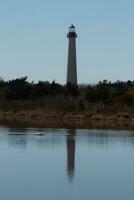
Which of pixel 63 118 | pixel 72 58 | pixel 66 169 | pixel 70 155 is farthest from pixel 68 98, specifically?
pixel 66 169

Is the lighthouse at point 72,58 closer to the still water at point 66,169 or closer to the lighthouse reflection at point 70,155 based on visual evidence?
the lighthouse reflection at point 70,155

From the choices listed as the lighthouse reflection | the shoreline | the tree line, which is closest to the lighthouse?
the tree line

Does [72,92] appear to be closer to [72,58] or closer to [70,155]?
[72,58]

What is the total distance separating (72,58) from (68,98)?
7.90 meters

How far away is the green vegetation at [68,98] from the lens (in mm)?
53000

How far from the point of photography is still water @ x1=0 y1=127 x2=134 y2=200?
13.7 m

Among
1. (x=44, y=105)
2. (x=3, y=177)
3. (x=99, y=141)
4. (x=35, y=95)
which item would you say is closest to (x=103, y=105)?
(x=44, y=105)

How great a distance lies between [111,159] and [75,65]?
45441mm

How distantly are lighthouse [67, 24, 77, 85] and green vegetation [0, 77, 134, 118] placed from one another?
2406mm

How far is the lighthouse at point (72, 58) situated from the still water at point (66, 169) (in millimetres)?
37235

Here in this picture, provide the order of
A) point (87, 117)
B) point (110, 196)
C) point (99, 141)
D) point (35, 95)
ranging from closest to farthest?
point (110, 196) → point (99, 141) → point (87, 117) → point (35, 95)

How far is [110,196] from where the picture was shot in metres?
13.4

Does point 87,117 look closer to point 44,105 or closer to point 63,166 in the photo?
point 44,105

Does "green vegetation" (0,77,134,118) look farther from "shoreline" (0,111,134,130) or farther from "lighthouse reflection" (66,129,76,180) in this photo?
"lighthouse reflection" (66,129,76,180)
